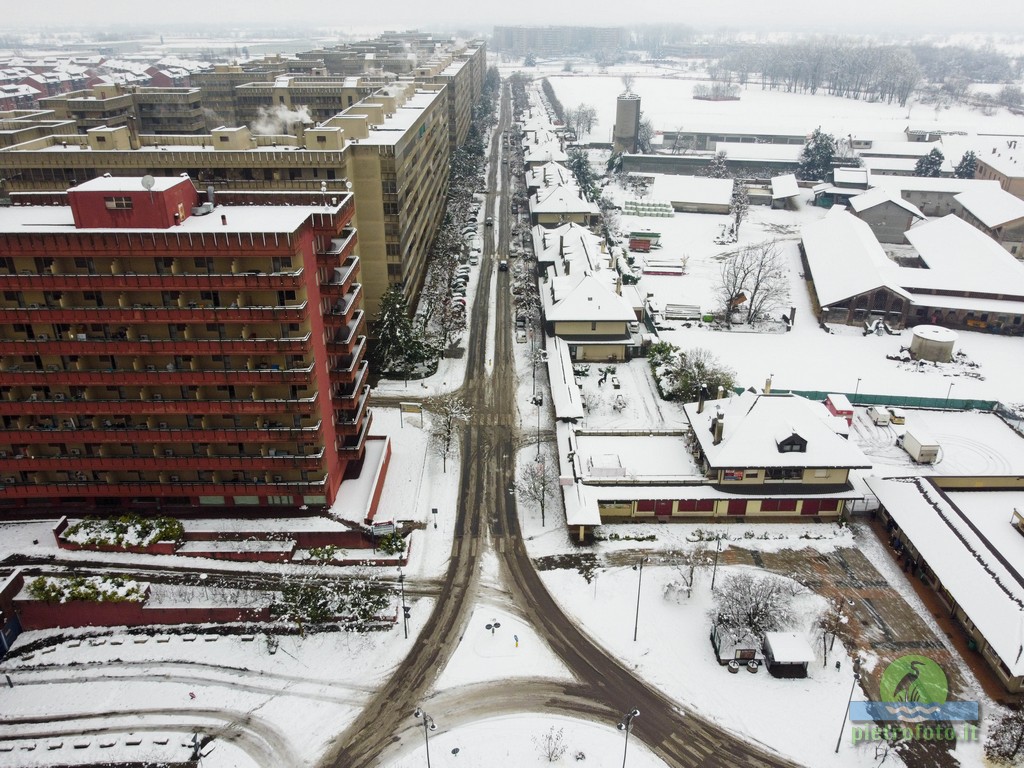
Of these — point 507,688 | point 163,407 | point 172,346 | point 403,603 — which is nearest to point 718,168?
point 403,603

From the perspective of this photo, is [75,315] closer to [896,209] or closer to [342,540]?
[342,540]

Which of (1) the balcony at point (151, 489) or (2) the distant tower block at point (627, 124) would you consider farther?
(2) the distant tower block at point (627, 124)

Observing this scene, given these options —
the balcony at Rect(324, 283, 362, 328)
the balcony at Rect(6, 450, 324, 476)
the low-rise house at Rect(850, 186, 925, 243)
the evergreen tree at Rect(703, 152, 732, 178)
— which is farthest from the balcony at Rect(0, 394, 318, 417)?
the evergreen tree at Rect(703, 152, 732, 178)

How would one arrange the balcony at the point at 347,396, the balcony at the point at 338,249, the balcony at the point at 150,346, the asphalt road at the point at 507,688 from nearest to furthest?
the asphalt road at the point at 507,688
the balcony at the point at 150,346
the balcony at the point at 338,249
the balcony at the point at 347,396

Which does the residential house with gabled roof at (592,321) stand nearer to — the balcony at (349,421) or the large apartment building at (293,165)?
the large apartment building at (293,165)

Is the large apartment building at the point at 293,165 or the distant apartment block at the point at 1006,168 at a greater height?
the large apartment building at the point at 293,165

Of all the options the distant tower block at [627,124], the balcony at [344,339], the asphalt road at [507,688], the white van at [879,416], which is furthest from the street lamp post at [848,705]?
the distant tower block at [627,124]

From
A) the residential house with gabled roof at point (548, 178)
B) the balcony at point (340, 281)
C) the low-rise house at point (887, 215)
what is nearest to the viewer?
the balcony at point (340, 281)

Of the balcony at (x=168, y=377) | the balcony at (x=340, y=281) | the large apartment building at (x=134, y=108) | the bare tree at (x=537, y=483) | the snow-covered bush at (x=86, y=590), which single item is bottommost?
the bare tree at (x=537, y=483)
